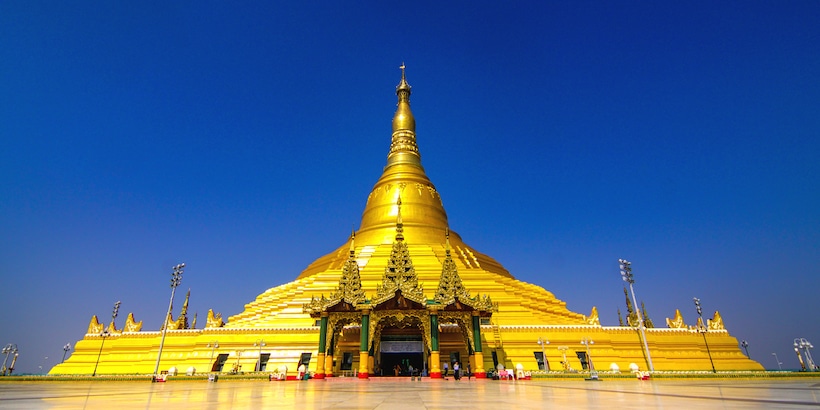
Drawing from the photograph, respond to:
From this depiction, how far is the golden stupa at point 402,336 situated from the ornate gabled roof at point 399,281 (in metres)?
0.06

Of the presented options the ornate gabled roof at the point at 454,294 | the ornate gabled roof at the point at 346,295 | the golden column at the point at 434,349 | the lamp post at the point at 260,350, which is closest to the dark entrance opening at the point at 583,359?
the ornate gabled roof at the point at 454,294

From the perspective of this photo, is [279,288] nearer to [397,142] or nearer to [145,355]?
[145,355]

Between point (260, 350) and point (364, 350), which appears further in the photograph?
point (260, 350)

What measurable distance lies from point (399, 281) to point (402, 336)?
365 cm

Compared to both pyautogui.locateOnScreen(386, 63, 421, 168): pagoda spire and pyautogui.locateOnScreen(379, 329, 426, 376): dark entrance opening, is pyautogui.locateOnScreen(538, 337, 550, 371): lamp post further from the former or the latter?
pyautogui.locateOnScreen(386, 63, 421, 168): pagoda spire

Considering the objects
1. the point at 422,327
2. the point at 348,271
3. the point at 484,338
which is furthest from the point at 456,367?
the point at 348,271

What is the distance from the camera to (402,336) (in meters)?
21.2

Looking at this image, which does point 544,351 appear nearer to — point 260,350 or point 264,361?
point 260,350

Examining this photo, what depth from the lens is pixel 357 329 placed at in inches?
870

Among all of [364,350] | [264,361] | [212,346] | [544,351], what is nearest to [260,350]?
[264,361]

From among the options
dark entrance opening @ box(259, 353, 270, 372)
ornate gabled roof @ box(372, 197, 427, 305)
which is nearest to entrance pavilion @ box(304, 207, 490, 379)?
ornate gabled roof @ box(372, 197, 427, 305)

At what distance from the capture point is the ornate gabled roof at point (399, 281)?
19109 mm

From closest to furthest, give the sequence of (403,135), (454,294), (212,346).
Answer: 1. (454,294)
2. (212,346)
3. (403,135)

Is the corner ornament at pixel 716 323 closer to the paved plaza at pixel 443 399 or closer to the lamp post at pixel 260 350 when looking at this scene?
the paved plaza at pixel 443 399
